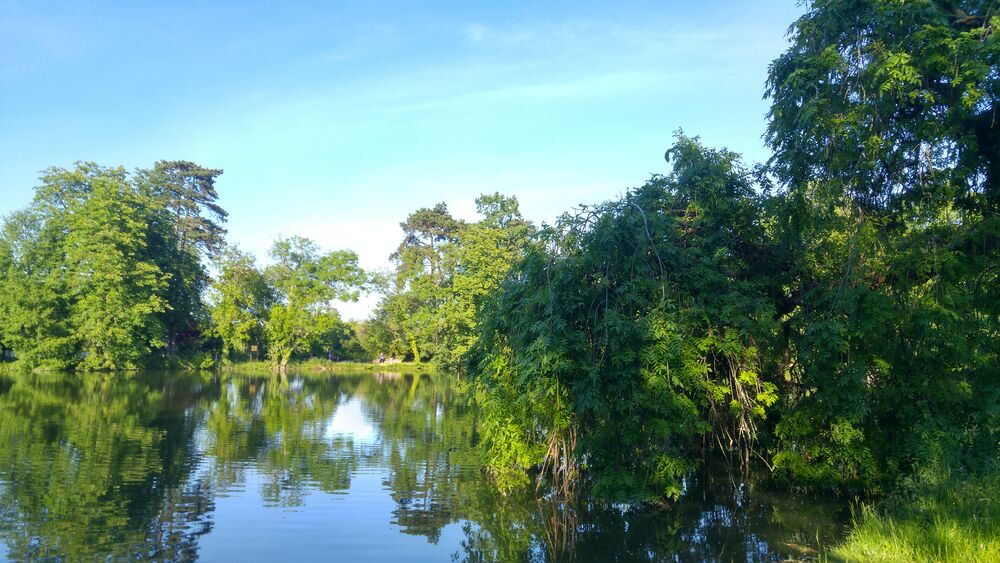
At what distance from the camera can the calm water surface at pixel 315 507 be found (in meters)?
8.98

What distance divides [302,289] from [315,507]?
5328 centimetres

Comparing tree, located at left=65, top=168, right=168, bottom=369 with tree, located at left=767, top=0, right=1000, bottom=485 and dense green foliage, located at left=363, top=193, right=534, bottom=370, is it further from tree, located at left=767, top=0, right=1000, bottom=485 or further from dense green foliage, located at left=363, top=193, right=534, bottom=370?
tree, located at left=767, top=0, right=1000, bottom=485

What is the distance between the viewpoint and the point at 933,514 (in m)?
7.97

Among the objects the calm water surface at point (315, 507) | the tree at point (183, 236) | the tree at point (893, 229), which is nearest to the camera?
Result: the calm water surface at point (315, 507)

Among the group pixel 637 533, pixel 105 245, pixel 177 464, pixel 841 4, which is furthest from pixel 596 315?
pixel 105 245

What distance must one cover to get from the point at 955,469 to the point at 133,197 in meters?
52.1

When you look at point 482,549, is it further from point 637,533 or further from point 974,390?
point 974,390

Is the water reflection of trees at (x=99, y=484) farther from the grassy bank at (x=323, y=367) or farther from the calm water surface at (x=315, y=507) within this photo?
the grassy bank at (x=323, y=367)

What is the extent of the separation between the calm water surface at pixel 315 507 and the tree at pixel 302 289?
41.0 meters

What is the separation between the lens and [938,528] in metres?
7.27

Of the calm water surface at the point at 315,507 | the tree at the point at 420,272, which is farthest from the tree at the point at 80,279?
the calm water surface at the point at 315,507

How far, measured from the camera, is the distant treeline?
10492 millimetres

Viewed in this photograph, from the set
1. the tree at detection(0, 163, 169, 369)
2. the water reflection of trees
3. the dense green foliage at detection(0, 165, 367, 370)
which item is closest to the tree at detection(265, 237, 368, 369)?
the dense green foliage at detection(0, 165, 367, 370)

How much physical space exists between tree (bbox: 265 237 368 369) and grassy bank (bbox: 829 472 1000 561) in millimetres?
56494
